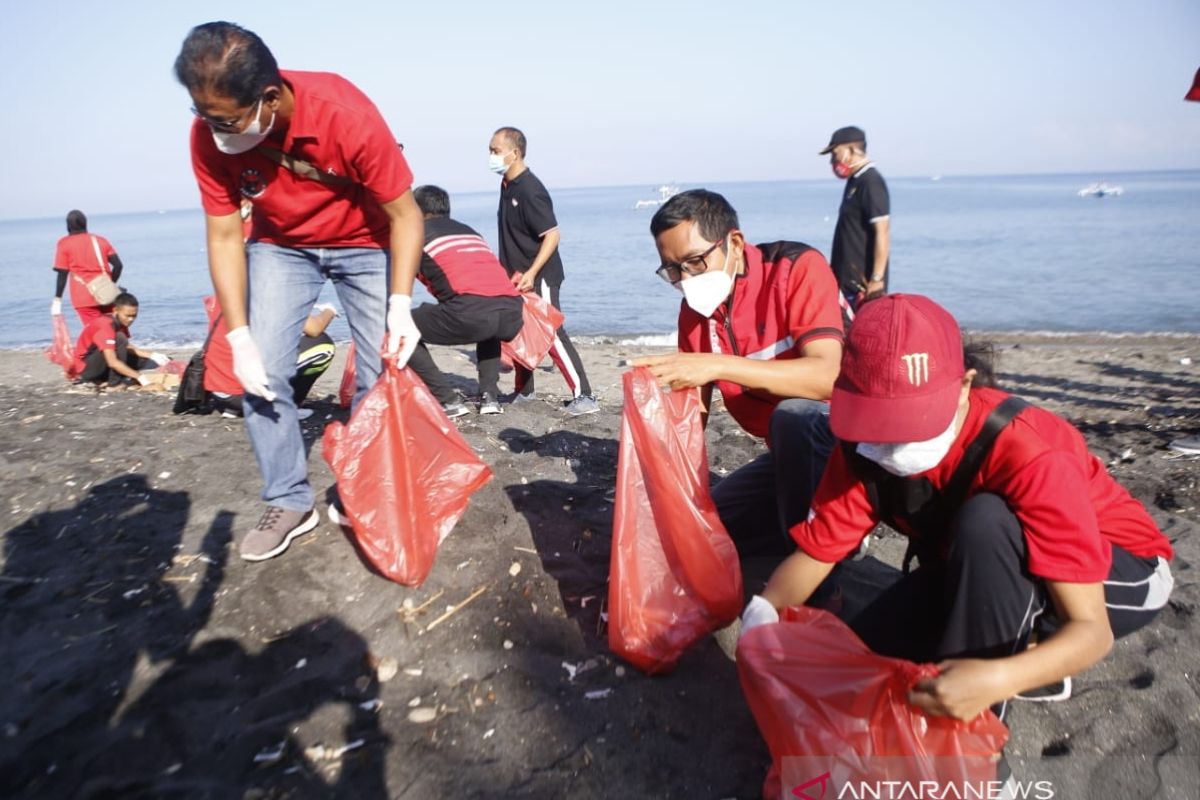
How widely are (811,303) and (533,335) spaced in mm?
3300

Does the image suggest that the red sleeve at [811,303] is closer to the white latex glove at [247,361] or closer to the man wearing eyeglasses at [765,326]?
the man wearing eyeglasses at [765,326]

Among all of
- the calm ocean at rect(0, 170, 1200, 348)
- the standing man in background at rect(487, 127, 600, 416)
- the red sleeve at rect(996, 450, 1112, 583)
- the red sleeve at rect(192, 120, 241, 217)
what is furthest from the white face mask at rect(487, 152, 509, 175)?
the calm ocean at rect(0, 170, 1200, 348)

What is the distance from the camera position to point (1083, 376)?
24.5 feet

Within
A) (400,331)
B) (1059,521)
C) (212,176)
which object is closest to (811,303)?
(1059,521)

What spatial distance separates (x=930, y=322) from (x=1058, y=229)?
103ft

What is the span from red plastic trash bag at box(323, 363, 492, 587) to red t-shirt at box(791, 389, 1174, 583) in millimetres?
1305

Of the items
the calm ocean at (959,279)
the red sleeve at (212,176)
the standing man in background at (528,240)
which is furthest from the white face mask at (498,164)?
the calm ocean at (959,279)

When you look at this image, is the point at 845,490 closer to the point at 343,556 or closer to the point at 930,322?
the point at 930,322

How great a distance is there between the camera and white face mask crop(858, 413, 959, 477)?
166 centimetres

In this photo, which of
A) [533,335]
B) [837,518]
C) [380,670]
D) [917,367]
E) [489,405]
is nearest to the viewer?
[917,367]

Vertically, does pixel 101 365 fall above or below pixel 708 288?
below

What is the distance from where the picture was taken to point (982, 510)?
1.63 m

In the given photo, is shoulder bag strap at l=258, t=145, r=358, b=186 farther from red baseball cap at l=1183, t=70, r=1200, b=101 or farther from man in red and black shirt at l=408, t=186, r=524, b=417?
red baseball cap at l=1183, t=70, r=1200, b=101

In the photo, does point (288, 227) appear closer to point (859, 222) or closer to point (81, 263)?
point (859, 222)
